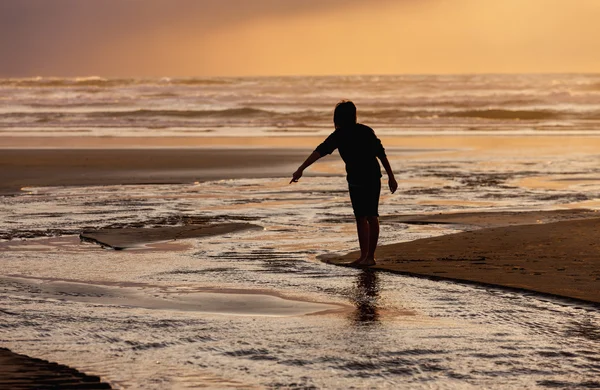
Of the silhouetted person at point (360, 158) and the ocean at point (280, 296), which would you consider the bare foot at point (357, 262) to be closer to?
the silhouetted person at point (360, 158)

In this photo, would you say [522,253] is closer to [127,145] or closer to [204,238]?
[204,238]

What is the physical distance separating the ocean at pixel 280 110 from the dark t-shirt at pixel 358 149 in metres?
23.6

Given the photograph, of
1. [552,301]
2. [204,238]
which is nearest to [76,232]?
[204,238]

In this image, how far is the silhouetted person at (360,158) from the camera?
9.47 m

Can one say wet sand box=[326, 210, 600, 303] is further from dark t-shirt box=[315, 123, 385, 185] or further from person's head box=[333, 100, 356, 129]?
person's head box=[333, 100, 356, 129]

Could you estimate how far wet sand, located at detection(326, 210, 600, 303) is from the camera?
8.04 meters

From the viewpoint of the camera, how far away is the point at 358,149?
9.53 metres

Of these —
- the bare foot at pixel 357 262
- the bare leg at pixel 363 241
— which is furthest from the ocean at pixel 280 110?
the bare foot at pixel 357 262

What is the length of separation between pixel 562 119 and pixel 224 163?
2268 centimetres

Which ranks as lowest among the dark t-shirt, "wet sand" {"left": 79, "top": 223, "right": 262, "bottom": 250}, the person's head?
"wet sand" {"left": 79, "top": 223, "right": 262, "bottom": 250}

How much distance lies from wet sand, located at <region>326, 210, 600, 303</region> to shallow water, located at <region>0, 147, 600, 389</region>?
321mm

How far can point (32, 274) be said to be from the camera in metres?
8.77

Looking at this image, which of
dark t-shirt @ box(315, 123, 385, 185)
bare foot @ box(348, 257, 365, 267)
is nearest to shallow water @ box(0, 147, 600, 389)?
bare foot @ box(348, 257, 365, 267)

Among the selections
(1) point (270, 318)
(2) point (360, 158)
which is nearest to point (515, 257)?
(2) point (360, 158)
